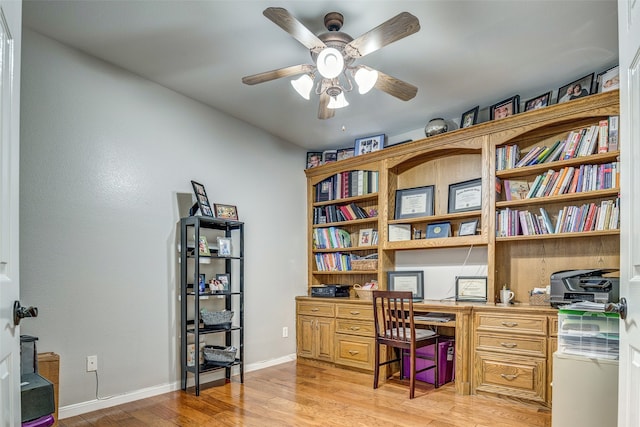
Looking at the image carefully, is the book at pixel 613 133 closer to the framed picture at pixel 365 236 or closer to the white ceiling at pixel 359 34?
the white ceiling at pixel 359 34

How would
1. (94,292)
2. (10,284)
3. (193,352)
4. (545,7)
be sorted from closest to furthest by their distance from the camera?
(10,284), (545,7), (94,292), (193,352)

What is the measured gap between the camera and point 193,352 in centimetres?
355

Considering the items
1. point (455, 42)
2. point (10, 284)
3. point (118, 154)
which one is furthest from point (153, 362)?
point (455, 42)

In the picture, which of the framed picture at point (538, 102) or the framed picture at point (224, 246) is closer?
the framed picture at point (538, 102)

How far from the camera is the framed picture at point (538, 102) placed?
3.42m

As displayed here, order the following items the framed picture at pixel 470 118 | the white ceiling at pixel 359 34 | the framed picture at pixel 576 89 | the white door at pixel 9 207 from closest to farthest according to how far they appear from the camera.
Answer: the white door at pixel 9 207
the white ceiling at pixel 359 34
the framed picture at pixel 576 89
the framed picture at pixel 470 118

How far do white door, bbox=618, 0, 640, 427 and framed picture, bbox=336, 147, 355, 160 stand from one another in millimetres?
3547

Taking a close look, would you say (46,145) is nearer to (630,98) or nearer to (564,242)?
(630,98)

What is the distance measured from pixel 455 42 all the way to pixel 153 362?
3260mm

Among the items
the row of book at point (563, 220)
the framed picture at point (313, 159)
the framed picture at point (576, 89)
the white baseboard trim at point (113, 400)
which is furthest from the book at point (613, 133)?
the white baseboard trim at point (113, 400)

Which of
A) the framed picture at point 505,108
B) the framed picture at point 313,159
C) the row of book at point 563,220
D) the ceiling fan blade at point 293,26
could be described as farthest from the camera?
the framed picture at point 313,159

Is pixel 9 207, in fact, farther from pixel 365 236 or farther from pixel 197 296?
pixel 365 236

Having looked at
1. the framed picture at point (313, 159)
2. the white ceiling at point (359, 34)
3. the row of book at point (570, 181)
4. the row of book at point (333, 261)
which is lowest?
the row of book at point (333, 261)

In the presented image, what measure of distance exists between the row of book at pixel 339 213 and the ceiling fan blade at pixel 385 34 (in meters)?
2.42
